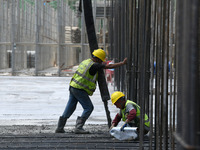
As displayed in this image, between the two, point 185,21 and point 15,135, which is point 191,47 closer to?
point 185,21

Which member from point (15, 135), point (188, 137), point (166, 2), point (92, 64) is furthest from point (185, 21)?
point (15, 135)

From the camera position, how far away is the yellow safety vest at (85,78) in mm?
7254

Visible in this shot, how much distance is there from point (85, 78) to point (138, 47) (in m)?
1.60

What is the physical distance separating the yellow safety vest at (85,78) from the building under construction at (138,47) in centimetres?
78

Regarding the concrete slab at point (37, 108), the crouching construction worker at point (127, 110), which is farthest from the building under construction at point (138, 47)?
the concrete slab at point (37, 108)

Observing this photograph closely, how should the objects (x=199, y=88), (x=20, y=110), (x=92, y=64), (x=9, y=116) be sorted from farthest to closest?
1. (x=20, y=110)
2. (x=9, y=116)
3. (x=92, y=64)
4. (x=199, y=88)

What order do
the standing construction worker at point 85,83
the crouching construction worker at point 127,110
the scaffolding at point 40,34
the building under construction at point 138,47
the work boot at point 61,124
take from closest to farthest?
1. the building under construction at point 138,47
2. the crouching construction worker at point 127,110
3. the standing construction worker at point 85,83
4. the work boot at point 61,124
5. the scaffolding at point 40,34

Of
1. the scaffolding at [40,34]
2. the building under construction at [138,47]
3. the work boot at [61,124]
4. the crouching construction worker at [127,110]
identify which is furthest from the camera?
the scaffolding at [40,34]

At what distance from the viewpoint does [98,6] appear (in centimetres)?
2584

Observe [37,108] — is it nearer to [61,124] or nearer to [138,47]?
[61,124]

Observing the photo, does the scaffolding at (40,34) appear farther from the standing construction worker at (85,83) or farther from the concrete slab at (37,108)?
the standing construction worker at (85,83)

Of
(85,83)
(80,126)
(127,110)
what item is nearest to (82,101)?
(85,83)

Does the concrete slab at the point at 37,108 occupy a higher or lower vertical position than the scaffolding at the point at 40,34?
lower

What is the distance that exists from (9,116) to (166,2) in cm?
629
